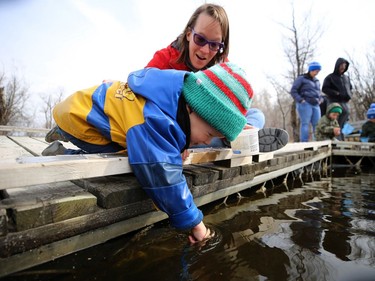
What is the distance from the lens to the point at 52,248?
1301mm

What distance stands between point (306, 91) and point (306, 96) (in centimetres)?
13

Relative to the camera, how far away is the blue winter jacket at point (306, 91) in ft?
22.3

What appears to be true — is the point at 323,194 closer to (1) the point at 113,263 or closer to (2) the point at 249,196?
(2) the point at 249,196

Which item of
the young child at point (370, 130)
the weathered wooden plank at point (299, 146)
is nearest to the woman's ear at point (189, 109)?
the weathered wooden plank at point (299, 146)

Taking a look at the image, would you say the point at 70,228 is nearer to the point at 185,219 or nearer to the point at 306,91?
the point at 185,219

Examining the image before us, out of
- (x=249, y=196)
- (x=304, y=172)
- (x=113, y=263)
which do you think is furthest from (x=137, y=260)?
(x=304, y=172)

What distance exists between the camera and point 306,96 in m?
6.82

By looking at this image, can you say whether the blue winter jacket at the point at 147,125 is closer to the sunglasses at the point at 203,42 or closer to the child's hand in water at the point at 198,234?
the child's hand in water at the point at 198,234

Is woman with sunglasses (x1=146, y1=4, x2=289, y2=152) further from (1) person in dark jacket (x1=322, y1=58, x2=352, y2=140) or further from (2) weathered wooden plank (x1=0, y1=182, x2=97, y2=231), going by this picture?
(1) person in dark jacket (x1=322, y1=58, x2=352, y2=140)

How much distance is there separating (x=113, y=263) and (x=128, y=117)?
0.79 metres

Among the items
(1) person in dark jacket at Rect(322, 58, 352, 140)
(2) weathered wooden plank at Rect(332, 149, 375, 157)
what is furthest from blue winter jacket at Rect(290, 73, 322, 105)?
(2) weathered wooden plank at Rect(332, 149, 375, 157)

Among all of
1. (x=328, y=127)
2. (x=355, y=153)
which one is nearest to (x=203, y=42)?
(x=328, y=127)

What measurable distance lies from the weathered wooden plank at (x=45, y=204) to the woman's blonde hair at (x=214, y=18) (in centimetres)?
187

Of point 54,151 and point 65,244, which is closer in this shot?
point 65,244
